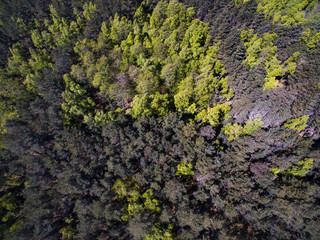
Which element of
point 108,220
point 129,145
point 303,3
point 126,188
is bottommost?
point 108,220

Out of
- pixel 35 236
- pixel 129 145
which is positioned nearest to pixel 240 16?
pixel 129 145

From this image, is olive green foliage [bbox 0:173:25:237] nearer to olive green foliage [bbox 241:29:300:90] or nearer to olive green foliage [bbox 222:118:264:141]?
olive green foliage [bbox 222:118:264:141]

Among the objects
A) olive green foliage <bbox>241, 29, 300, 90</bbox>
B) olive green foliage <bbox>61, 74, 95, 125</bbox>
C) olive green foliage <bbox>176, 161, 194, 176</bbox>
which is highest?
olive green foliage <bbox>241, 29, 300, 90</bbox>

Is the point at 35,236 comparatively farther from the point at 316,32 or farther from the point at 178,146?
the point at 316,32

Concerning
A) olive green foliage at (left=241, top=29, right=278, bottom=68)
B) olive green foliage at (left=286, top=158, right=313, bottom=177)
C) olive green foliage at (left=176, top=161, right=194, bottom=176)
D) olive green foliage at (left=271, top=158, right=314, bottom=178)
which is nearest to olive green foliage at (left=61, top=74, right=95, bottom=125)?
olive green foliage at (left=176, top=161, right=194, bottom=176)

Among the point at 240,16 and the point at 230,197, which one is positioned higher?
the point at 240,16

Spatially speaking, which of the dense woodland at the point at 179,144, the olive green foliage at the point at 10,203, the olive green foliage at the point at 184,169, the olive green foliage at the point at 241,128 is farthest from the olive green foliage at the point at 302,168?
the olive green foliage at the point at 10,203
